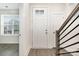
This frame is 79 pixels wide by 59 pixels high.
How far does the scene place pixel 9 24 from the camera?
6.87 metres

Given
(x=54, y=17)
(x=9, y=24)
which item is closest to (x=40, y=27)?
(x=54, y=17)

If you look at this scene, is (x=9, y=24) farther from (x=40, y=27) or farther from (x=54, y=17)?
(x=54, y=17)

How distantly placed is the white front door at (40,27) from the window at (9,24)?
0.99m

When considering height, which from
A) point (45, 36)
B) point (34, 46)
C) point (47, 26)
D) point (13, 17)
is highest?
point (13, 17)

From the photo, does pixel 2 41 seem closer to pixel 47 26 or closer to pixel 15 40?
pixel 15 40

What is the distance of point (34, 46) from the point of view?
629 cm

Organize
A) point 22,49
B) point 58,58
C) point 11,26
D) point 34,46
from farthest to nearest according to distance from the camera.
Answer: point 11,26
point 34,46
point 22,49
point 58,58

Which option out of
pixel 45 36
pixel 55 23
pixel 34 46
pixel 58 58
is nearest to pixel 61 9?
pixel 55 23

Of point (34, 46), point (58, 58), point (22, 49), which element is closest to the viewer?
point (58, 58)

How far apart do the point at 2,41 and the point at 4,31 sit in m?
0.52

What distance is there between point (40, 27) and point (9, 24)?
160cm

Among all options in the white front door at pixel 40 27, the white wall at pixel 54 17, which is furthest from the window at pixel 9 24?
the white wall at pixel 54 17

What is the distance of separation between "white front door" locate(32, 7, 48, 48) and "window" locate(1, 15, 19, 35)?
0.99m

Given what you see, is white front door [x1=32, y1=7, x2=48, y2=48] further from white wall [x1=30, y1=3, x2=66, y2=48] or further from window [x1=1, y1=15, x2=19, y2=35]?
window [x1=1, y1=15, x2=19, y2=35]
